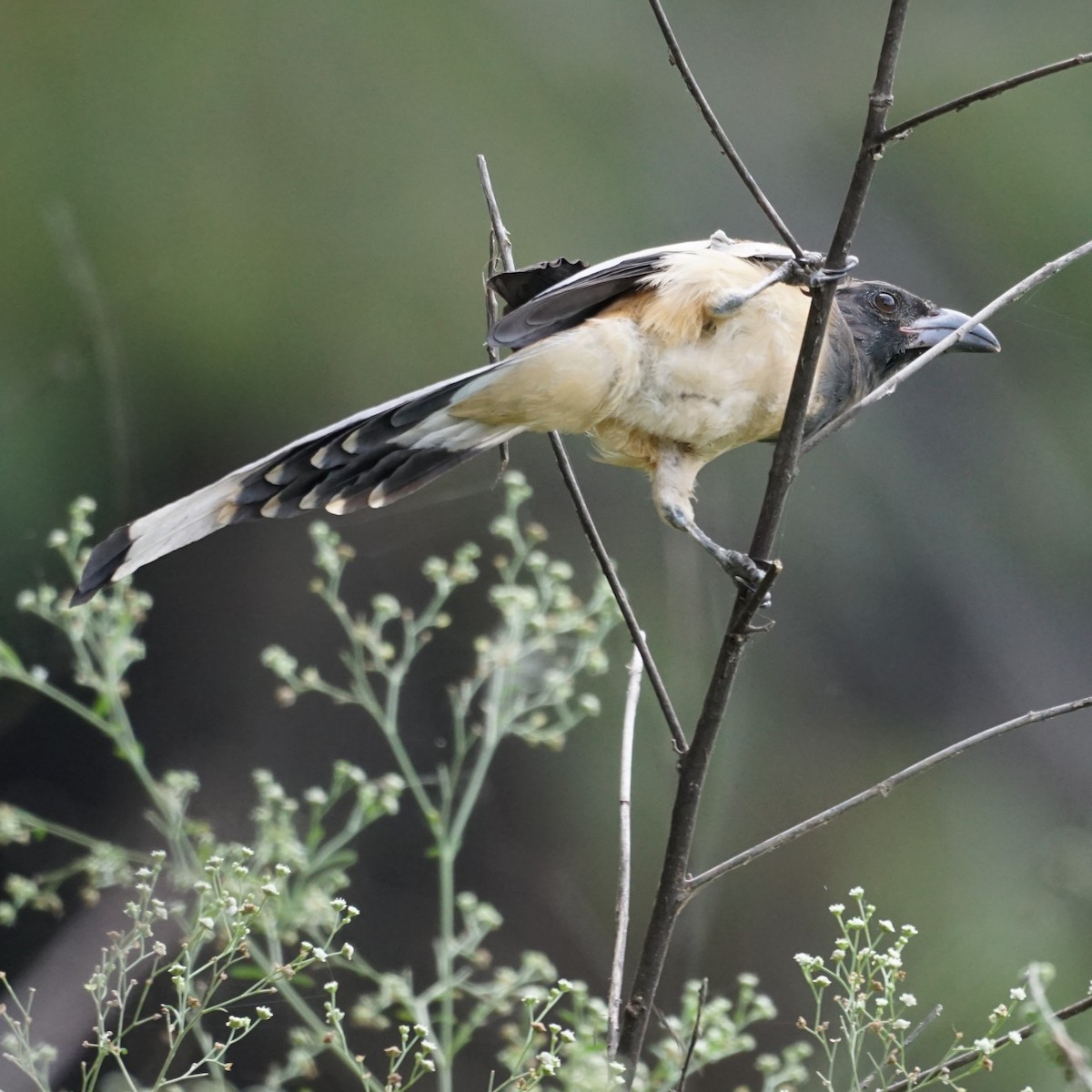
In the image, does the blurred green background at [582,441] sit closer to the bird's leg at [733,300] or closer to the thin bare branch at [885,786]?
the bird's leg at [733,300]

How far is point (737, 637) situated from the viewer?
2.81ft

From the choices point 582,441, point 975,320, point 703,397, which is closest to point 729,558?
point 703,397

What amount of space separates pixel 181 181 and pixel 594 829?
1.15m

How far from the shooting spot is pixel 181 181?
1.83 m

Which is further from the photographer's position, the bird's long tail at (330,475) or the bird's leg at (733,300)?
the bird's leg at (733,300)

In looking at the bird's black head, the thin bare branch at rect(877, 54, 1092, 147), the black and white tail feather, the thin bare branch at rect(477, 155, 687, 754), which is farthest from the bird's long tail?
the bird's black head

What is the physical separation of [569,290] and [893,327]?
0.48 meters

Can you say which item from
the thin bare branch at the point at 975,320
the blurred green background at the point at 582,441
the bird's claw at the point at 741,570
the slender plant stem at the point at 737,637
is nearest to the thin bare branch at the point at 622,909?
the slender plant stem at the point at 737,637

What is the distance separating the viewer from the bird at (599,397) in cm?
98

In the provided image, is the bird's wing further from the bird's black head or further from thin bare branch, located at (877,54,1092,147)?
thin bare branch, located at (877,54,1092,147)

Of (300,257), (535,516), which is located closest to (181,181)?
(300,257)

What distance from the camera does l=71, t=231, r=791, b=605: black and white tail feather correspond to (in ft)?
3.09

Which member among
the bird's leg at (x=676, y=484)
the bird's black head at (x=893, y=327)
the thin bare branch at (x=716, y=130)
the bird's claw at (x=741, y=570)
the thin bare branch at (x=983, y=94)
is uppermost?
the thin bare branch at (x=716, y=130)

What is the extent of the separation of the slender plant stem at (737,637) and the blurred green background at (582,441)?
945mm
